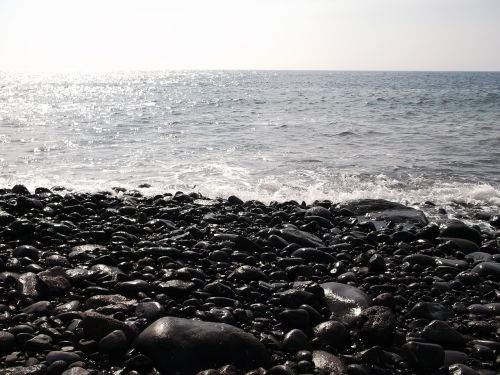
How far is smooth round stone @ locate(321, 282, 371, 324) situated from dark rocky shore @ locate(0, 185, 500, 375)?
0.02 meters

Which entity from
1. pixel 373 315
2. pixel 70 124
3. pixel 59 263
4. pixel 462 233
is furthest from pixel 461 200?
pixel 70 124

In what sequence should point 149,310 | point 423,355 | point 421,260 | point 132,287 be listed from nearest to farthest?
point 423,355 < point 149,310 < point 132,287 < point 421,260

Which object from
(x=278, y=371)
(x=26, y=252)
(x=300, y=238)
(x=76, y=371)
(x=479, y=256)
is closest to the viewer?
(x=76, y=371)

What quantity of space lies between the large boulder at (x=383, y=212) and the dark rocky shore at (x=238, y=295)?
74 cm

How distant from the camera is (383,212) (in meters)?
9.71

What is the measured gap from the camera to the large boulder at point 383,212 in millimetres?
9148

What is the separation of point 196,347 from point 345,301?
6.18ft

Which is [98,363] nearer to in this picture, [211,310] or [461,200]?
[211,310]

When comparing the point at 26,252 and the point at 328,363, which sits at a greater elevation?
the point at 26,252

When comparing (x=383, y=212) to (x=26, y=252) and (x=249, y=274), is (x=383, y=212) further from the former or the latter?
(x=26, y=252)

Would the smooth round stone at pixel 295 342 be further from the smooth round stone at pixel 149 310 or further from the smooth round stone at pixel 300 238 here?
the smooth round stone at pixel 300 238

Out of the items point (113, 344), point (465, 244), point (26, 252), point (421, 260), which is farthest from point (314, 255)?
point (26, 252)

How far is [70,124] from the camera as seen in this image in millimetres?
25781

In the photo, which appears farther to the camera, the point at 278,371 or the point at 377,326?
the point at 377,326
